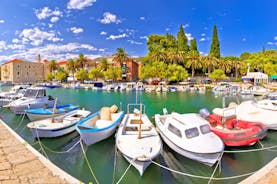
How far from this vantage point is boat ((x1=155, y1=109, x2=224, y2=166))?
8672 mm

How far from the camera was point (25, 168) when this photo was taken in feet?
23.3

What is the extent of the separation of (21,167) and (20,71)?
110740mm

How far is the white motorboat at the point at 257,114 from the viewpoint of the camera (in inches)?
561

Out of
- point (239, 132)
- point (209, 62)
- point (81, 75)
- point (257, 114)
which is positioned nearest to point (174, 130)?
point (239, 132)

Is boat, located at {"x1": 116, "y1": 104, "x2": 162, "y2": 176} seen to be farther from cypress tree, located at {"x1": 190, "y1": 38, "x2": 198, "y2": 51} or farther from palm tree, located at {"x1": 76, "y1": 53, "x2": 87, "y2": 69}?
palm tree, located at {"x1": 76, "y1": 53, "x2": 87, "y2": 69}

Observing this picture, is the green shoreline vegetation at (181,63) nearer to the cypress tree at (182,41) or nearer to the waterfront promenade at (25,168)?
the cypress tree at (182,41)

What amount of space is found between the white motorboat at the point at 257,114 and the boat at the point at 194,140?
7.37 m

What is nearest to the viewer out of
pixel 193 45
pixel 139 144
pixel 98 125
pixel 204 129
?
pixel 139 144

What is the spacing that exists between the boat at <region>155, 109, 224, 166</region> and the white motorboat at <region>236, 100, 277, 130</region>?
737cm

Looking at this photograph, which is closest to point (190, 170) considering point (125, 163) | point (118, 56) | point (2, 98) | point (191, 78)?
point (125, 163)

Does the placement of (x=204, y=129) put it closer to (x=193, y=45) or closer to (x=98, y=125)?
(x=98, y=125)

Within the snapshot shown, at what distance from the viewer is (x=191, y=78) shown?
→ 229 ft

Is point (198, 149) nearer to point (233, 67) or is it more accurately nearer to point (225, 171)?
point (225, 171)

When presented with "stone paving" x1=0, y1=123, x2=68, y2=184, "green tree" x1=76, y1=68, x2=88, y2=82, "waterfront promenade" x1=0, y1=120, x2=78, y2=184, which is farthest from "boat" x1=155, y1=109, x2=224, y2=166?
"green tree" x1=76, y1=68, x2=88, y2=82
